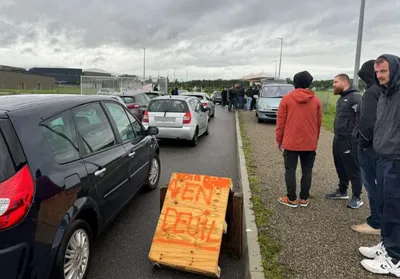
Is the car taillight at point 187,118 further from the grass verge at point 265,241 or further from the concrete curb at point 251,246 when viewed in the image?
the concrete curb at point 251,246

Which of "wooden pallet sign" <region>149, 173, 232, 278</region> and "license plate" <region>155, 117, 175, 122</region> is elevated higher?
"license plate" <region>155, 117, 175, 122</region>

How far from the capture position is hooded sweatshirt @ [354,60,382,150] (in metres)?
3.46

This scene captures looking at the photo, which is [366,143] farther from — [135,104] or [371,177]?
[135,104]

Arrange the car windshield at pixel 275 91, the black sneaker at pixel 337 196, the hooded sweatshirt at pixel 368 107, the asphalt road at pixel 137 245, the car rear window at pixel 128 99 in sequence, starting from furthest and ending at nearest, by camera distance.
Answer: the car windshield at pixel 275 91 < the car rear window at pixel 128 99 < the black sneaker at pixel 337 196 < the hooded sweatshirt at pixel 368 107 < the asphalt road at pixel 137 245

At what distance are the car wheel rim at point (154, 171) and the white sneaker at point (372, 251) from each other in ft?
10.6

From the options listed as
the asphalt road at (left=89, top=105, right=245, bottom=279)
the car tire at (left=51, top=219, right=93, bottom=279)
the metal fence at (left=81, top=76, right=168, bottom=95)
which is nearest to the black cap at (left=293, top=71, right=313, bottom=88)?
the asphalt road at (left=89, top=105, right=245, bottom=279)

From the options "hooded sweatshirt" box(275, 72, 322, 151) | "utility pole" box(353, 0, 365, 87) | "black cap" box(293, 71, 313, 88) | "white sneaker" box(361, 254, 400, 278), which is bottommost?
"white sneaker" box(361, 254, 400, 278)

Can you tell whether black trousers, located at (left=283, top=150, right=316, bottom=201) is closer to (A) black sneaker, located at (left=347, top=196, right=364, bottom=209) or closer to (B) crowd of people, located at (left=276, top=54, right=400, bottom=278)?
(B) crowd of people, located at (left=276, top=54, right=400, bottom=278)

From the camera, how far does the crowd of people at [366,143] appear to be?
2.83 meters

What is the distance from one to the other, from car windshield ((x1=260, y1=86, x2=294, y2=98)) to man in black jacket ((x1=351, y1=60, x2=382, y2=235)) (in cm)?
1191

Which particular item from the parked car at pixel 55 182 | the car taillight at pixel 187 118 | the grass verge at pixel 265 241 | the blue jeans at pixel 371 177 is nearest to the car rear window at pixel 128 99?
the car taillight at pixel 187 118

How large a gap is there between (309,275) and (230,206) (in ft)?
3.16

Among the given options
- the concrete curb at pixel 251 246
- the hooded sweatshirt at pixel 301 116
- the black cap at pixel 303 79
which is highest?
the black cap at pixel 303 79

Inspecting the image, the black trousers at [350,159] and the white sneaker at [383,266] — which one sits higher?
the black trousers at [350,159]
